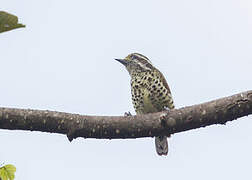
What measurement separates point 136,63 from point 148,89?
79 centimetres

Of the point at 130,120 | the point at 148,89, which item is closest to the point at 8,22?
the point at 130,120

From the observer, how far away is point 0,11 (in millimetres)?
2555

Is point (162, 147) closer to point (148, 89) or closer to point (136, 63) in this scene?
point (148, 89)

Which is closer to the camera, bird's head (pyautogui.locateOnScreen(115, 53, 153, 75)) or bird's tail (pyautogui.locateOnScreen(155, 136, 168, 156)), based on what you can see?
bird's tail (pyautogui.locateOnScreen(155, 136, 168, 156))

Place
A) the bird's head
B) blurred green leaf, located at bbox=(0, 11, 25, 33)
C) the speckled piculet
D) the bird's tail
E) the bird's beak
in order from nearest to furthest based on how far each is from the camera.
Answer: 1. blurred green leaf, located at bbox=(0, 11, 25, 33)
2. the speckled piculet
3. the bird's tail
4. the bird's head
5. the bird's beak

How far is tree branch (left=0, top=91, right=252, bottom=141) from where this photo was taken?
374 cm

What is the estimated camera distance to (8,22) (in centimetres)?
257

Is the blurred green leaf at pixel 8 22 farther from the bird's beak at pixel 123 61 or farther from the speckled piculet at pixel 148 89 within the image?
the bird's beak at pixel 123 61

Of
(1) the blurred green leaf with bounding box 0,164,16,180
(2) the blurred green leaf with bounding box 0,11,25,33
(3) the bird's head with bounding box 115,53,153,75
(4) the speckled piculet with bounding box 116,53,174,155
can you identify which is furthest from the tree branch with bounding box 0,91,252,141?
(3) the bird's head with bounding box 115,53,153,75

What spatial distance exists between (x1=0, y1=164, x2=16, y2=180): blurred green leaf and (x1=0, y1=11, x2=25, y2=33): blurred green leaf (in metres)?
0.79

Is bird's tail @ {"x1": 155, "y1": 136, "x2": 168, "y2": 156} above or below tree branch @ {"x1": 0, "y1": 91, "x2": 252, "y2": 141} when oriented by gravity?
above

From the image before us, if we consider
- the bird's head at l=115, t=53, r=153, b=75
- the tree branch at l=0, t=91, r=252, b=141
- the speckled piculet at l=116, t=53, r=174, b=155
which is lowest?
the tree branch at l=0, t=91, r=252, b=141

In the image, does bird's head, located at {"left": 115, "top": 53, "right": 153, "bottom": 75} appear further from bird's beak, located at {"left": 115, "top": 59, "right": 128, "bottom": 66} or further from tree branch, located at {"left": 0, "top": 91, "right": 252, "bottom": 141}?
tree branch, located at {"left": 0, "top": 91, "right": 252, "bottom": 141}

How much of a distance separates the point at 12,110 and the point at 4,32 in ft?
4.48
